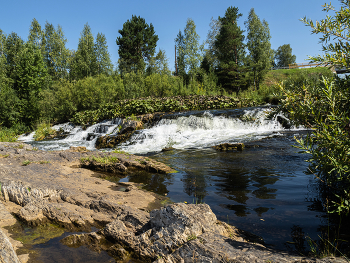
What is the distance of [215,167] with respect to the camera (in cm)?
724

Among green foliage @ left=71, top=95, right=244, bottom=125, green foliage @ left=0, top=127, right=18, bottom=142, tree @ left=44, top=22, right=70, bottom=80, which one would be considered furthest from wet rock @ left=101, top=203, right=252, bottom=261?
tree @ left=44, top=22, right=70, bottom=80

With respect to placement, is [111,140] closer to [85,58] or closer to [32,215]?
[32,215]

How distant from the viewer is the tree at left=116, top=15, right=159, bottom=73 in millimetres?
40578

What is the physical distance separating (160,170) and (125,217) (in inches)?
145

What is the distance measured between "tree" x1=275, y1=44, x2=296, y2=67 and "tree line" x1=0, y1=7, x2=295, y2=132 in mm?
29894

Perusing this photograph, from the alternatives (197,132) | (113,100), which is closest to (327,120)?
(197,132)

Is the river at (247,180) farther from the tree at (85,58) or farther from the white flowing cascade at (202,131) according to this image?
the tree at (85,58)

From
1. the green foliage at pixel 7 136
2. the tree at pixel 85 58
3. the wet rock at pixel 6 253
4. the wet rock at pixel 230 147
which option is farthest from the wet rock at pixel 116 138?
the tree at pixel 85 58

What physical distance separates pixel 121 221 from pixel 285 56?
Answer: 80734 millimetres

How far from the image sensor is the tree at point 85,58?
3822 centimetres

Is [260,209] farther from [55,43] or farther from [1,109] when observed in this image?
[55,43]

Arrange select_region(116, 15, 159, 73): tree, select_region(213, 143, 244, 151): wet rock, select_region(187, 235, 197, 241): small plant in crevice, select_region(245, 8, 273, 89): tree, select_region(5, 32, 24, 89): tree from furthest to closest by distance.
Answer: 1. select_region(116, 15, 159, 73): tree
2. select_region(245, 8, 273, 89): tree
3. select_region(5, 32, 24, 89): tree
4. select_region(213, 143, 244, 151): wet rock
5. select_region(187, 235, 197, 241): small plant in crevice

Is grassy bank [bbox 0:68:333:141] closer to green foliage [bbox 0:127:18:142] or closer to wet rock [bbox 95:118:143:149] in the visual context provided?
green foliage [bbox 0:127:18:142]

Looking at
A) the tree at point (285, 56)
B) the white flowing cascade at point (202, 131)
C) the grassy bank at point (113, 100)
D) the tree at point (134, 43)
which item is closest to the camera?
the white flowing cascade at point (202, 131)
